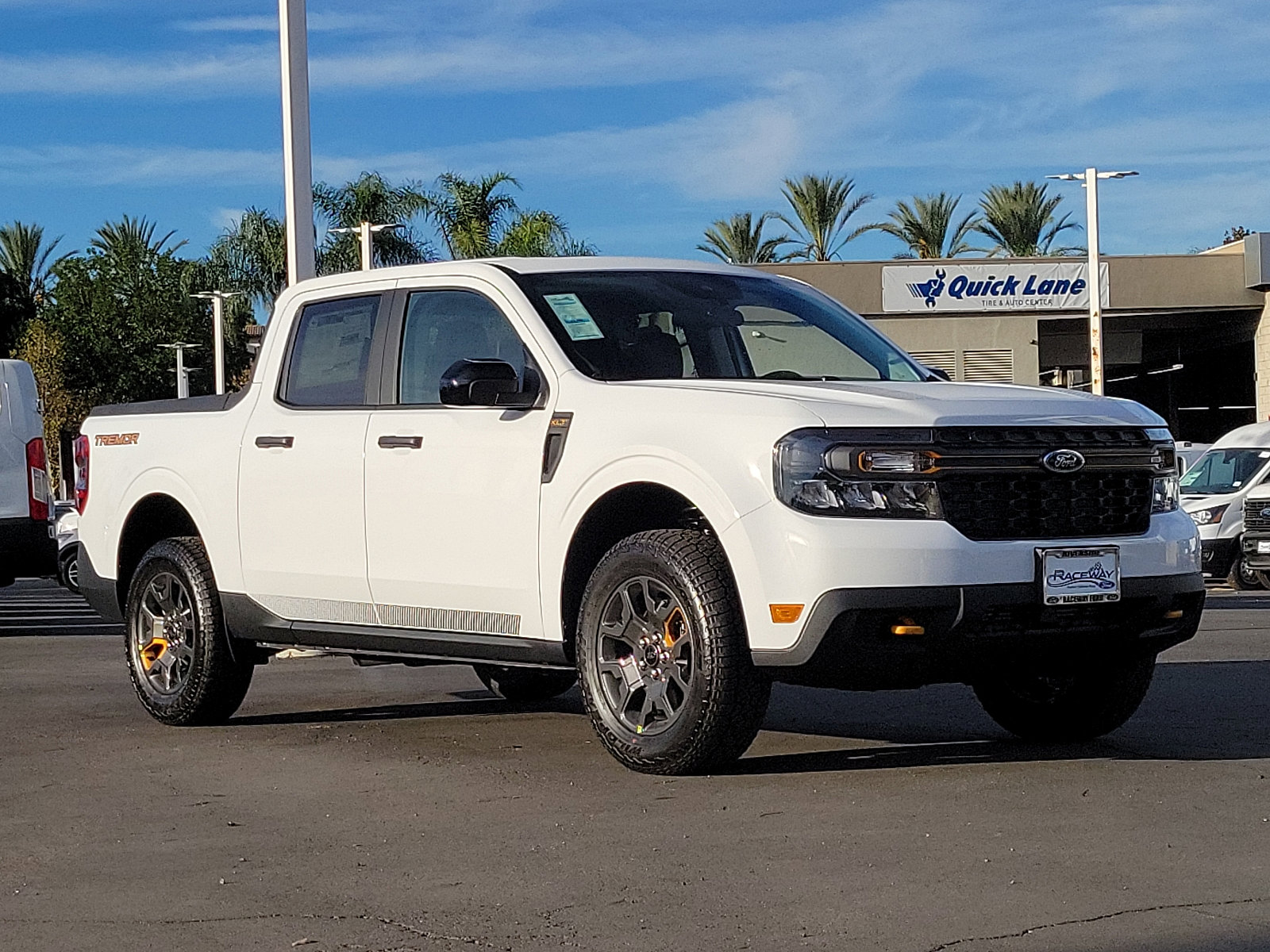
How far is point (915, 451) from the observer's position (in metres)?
6.59

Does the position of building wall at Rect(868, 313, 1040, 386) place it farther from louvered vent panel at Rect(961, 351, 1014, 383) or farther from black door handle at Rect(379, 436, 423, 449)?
black door handle at Rect(379, 436, 423, 449)

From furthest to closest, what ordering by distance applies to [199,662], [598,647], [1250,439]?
[1250,439]
[199,662]
[598,647]

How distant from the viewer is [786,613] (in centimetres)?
659

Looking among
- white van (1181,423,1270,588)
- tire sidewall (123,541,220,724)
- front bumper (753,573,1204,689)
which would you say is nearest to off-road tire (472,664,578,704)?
tire sidewall (123,541,220,724)

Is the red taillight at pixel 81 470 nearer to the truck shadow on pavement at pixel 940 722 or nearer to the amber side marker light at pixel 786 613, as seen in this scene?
the truck shadow on pavement at pixel 940 722

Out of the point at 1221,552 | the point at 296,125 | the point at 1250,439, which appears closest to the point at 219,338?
the point at 1250,439

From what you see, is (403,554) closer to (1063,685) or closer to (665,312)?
(665,312)

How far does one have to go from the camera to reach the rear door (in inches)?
323

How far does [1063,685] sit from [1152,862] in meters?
2.42

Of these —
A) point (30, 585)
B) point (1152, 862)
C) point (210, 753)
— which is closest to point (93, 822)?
point (210, 753)

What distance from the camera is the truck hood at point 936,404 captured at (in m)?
6.67

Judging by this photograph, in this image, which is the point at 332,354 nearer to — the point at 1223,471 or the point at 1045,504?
the point at 1045,504

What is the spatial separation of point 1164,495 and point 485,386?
2.48 meters

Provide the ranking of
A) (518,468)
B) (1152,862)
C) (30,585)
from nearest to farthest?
(1152,862) → (518,468) → (30,585)
